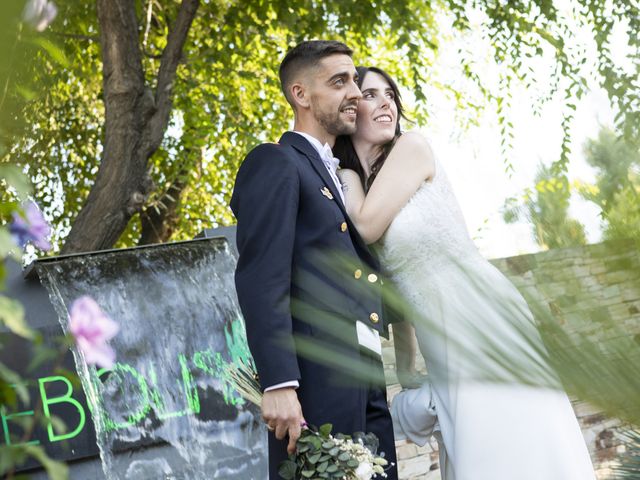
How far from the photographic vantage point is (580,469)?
6.41ft

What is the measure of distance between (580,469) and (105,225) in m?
3.72

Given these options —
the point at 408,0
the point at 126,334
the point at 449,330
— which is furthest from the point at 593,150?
the point at 408,0

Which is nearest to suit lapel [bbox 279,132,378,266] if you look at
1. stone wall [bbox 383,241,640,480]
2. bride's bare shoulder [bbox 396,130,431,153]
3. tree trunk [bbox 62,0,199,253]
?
bride's bare shoulder [bbox 396,130,431,153]

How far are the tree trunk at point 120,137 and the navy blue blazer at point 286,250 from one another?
3.11 metres

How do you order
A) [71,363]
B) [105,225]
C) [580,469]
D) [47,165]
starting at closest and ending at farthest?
[580,469]
[71,363]
[105,225]
[47,165]

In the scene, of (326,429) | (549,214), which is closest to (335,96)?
(326,429)

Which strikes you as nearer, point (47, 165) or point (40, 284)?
point (40, 284)

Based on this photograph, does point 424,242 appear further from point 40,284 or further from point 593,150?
point 40,284

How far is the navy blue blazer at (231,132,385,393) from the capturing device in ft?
6.42

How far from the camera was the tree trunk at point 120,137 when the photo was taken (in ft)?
16.8

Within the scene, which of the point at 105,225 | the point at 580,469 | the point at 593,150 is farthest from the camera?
the point at 105,225

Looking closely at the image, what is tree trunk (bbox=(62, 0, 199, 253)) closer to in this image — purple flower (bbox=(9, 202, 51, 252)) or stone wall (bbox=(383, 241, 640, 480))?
purple flower (bbox=(9, 202, 51, 252))

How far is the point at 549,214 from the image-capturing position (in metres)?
0.44

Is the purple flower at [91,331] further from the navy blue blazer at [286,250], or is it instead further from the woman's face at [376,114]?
the woman's face at [376,114]
